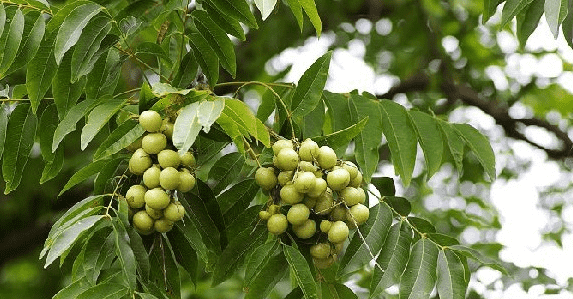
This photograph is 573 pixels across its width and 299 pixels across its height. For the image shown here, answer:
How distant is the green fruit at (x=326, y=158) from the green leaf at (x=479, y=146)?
2.75ft

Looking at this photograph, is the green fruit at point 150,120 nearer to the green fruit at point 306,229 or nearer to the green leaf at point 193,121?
the green leaf at point 193,121

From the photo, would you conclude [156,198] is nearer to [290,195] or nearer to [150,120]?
[150,120]

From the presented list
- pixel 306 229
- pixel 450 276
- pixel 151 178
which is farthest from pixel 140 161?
pixel 450 276

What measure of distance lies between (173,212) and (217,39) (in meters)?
0.68

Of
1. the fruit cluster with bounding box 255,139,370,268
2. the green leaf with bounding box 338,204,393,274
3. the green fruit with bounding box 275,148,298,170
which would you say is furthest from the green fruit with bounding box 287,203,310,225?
the green leaf with bounding box 338,204,393,274

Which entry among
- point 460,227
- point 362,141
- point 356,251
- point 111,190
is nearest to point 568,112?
point 460,227

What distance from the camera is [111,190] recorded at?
209cm

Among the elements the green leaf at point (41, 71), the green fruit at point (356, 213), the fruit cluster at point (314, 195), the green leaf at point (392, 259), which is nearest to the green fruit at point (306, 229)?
the fruit cluster at point (314, 195)

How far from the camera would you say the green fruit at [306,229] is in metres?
2.12

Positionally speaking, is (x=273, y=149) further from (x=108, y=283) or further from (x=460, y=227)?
(x=460, y=227)

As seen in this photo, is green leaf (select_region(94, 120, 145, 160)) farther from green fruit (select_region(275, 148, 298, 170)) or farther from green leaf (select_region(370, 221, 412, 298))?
green leaf (select_region(370, 221, 412, 298))

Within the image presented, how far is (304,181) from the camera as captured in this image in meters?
2.00

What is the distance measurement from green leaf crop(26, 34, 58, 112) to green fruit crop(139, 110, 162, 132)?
483mm

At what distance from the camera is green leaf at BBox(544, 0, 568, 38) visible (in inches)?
91.5
